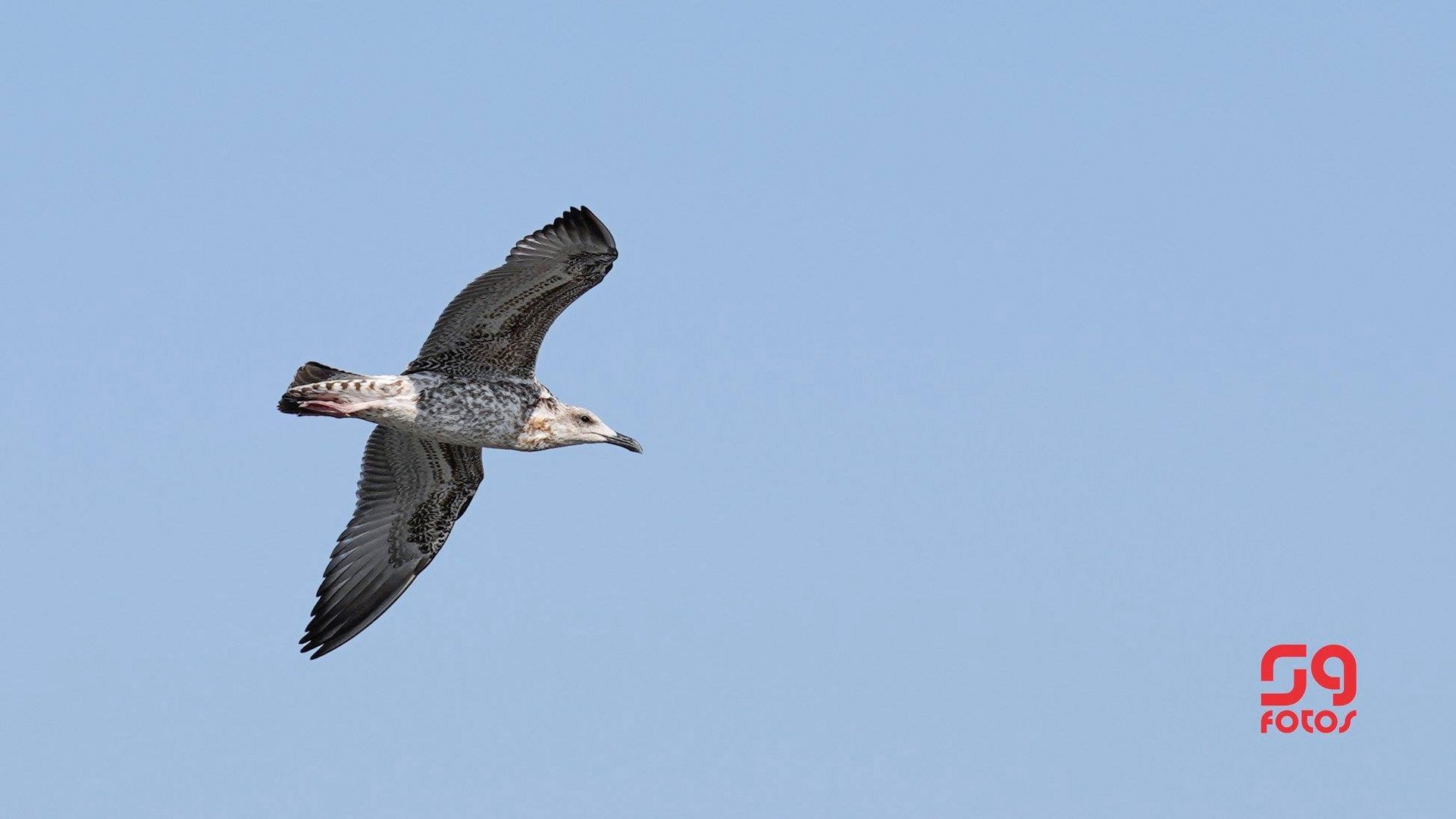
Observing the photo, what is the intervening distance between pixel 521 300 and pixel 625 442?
2.26 metres

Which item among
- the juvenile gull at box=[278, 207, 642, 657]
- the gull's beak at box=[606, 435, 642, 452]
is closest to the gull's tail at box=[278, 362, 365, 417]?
the juvenile gull at box=[278, 207, 642, 657]

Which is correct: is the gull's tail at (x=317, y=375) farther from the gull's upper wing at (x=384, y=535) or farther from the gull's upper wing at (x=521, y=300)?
the gull's upper wing at (x=384, y=535)

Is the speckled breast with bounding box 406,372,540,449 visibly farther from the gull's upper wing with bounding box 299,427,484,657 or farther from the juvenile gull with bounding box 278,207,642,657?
the gull's upper wing with bounding box 299,427,484,657

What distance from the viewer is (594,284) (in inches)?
1030

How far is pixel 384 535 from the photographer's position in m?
28.9

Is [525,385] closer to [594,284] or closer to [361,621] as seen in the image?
[594,284]

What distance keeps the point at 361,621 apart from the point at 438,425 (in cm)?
339

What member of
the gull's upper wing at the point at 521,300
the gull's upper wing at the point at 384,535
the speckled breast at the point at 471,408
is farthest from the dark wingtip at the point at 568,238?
the gull's upper wing at the point at 384,535

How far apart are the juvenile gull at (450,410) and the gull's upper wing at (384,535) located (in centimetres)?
1

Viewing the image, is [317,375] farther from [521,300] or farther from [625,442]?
[625,442]

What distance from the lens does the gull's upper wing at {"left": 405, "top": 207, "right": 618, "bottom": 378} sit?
25734 mm

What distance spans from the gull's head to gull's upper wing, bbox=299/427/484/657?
180 centimetres

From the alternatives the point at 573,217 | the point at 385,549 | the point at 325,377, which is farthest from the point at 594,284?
the point at 385,549

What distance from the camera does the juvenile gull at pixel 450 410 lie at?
2586 cm
